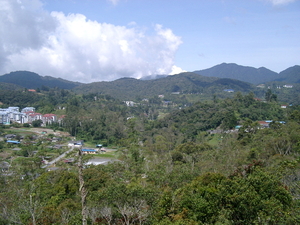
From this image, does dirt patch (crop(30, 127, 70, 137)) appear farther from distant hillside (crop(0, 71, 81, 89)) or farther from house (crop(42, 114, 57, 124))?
distant hillside (crop(0, 71, 81, 89))

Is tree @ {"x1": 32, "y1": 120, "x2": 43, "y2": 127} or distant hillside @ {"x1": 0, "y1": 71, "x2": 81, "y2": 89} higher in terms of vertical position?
distant hillside @ {"x1": 0, "y1": 71, "x2": 81, "y2": 89}

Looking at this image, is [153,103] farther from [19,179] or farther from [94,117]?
[19,179]

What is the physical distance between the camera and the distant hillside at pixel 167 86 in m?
107

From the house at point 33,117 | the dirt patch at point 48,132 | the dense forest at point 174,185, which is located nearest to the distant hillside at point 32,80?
the house at point 33,117

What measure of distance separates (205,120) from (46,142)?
25.9 m

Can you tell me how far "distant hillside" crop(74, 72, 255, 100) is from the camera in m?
107

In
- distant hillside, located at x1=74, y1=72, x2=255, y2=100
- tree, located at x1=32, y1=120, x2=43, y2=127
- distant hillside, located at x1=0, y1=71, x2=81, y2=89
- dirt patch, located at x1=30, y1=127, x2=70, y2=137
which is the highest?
distant hillside, located at x1=0, y1=71, x2=81, y2=89

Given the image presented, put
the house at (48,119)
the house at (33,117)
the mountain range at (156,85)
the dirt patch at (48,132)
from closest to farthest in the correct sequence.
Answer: the dirt patch at (48,132) → the house at (48,119) → the house at (33,117) → the mountain range at (156,85)

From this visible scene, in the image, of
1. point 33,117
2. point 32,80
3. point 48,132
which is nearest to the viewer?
point 48,132

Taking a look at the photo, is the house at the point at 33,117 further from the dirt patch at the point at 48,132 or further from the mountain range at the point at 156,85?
the mountain range at the point at 156,85

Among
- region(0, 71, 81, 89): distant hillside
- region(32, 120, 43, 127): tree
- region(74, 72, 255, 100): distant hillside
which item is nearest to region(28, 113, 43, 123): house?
region(32, 120, 43, 127): tree

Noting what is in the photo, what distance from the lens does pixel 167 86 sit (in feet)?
396

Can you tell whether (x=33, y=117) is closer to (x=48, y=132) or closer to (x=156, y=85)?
(x=48, y=132)

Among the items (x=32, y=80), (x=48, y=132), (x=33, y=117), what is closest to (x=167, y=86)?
(x=33, y=117)
